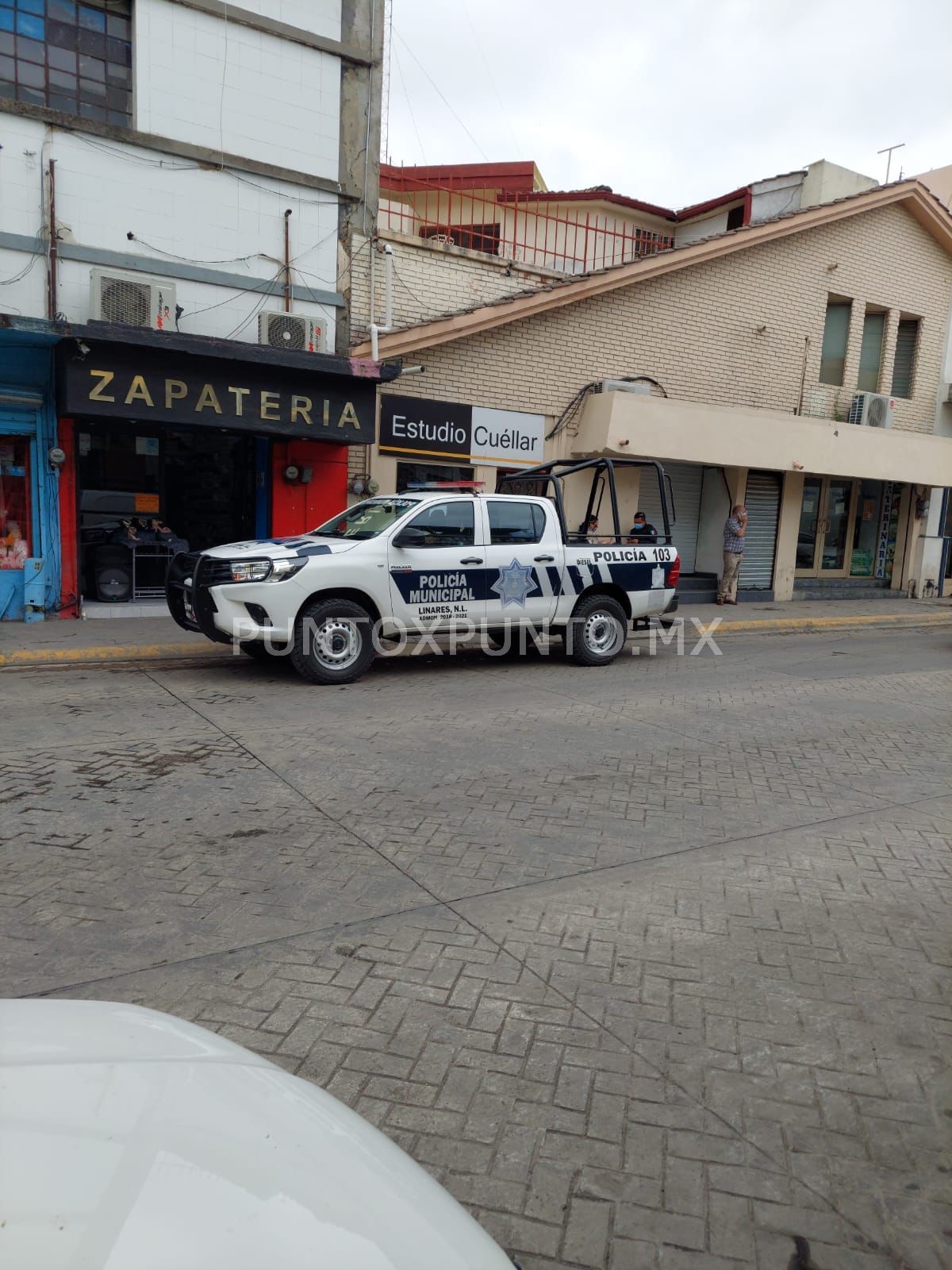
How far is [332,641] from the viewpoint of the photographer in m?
8.93

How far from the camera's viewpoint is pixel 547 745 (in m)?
6.92

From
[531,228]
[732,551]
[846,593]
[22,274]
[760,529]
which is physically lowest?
[846,593]

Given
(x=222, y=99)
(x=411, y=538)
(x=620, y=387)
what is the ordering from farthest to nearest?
1. (x=620, y=387)
2. (x=222, y=99)
3. (x=411, y=538)

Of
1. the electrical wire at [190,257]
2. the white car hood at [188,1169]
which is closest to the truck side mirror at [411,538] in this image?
the electrical wire at [190,257]

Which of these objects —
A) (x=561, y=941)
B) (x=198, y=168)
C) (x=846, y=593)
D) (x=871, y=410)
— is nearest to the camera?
(x=561, y=941)

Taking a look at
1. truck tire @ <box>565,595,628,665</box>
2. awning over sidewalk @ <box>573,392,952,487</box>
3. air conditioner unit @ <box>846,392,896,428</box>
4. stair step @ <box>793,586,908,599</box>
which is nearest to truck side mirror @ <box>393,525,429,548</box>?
truck tire @ <box>565,595,628,665</box>

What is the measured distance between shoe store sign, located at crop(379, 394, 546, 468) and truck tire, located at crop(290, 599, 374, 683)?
5999mm

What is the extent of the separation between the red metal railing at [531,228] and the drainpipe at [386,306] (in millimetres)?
1736

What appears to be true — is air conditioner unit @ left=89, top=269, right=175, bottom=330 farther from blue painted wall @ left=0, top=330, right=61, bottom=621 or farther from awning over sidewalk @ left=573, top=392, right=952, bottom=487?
awning over sidewalk @ left=573, top=392, right=952, bottom=487

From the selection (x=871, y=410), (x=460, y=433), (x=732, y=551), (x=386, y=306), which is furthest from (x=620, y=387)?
(x=871, y=410)

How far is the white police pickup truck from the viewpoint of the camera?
8.64 metres

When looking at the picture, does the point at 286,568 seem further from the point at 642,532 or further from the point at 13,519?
the point at 642,532

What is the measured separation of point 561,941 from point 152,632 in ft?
29.9

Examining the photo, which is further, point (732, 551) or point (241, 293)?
point (732, 551)
